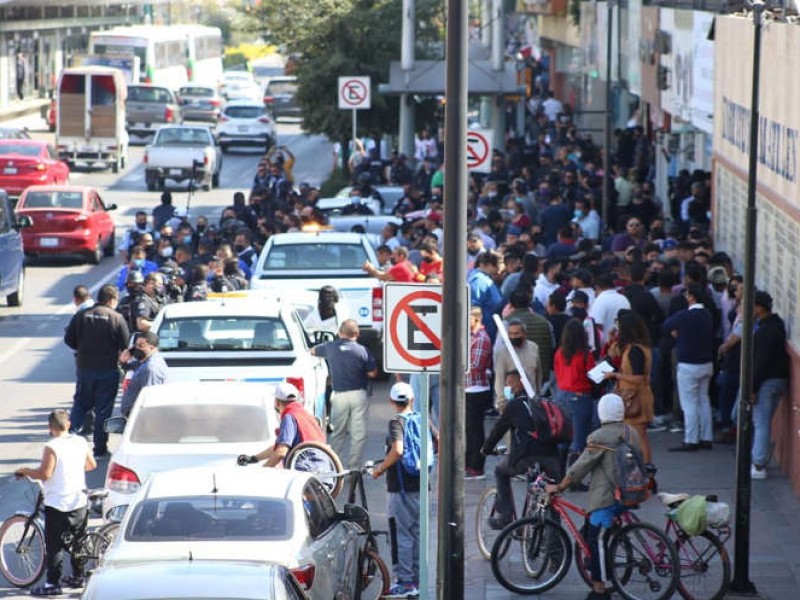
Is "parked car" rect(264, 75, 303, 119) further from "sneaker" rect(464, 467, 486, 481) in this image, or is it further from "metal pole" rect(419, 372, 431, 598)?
"metal pole" rect(419, 372, 431, 598)

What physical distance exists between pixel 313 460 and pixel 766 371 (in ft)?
16.2

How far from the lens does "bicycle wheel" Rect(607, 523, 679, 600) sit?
43.1 feet

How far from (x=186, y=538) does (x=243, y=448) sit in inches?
142

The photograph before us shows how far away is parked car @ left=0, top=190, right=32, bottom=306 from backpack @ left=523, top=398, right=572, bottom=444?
15199 mm

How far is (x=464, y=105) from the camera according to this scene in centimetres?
1186

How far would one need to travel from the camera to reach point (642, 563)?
13188mm

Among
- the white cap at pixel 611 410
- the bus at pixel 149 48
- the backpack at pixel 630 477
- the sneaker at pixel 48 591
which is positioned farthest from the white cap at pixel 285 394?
the bus at pixel 149 48

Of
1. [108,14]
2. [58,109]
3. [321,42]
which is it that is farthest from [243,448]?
[108,14]

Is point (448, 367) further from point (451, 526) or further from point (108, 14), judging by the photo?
point (108, 14)

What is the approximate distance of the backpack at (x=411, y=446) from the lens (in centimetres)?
1365

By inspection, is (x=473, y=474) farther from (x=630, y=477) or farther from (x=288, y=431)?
(x=630, y=477)

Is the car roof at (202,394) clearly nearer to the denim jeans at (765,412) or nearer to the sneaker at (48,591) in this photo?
the sneaker at (48,591)

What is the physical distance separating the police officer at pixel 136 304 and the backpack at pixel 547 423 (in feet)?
23.3

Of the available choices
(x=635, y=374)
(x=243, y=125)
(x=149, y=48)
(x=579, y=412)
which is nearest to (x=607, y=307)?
(x=579, y=412)
